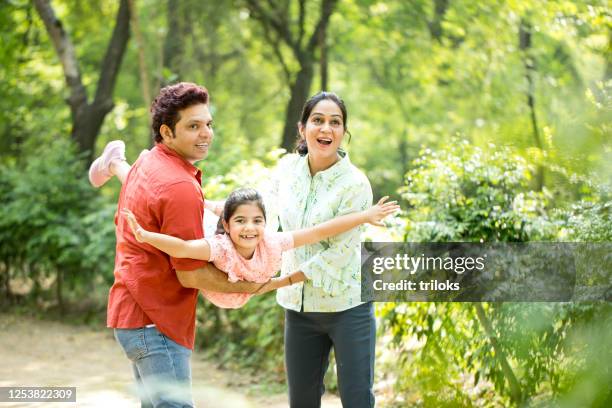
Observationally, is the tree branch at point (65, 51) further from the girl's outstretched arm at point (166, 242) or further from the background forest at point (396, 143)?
the girl's outstretched arm at point (166, 242)

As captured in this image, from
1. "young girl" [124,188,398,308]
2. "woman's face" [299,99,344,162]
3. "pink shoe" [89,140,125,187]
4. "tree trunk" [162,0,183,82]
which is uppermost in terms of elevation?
"tree trunk" [162,0,183,82]

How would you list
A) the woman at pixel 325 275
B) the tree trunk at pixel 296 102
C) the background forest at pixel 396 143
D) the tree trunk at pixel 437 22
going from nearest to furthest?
1. the woman at pixel 325 275
2. the background forest at pixel 396 143
3. the tree trunk at pixel 296 102
4. the tree trunk at pixel 437 22

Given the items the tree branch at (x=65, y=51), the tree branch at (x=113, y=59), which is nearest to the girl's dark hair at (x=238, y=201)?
the tree branch at (x=113, y=59)

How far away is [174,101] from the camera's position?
2842 mm

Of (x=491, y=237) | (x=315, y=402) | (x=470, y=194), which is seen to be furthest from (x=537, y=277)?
(x=315, y=402)

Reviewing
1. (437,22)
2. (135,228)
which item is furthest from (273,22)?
(135,228)

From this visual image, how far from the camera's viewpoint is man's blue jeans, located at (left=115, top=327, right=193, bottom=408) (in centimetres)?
268

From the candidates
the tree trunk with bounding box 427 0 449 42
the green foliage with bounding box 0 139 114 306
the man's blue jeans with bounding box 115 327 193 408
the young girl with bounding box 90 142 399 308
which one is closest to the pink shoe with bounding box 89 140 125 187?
the young girl with bounding box 90 142 399 308

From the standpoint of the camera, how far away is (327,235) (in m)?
3.17

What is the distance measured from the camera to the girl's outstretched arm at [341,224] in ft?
10.3

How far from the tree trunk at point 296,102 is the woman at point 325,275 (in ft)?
25.4

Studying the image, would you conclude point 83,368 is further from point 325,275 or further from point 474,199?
point 325,275

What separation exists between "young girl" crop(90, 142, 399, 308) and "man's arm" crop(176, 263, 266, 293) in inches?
0.9

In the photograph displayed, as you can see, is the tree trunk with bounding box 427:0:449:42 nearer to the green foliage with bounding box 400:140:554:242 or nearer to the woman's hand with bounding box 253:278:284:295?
the green foliage with bounding box 400:140:554:242
